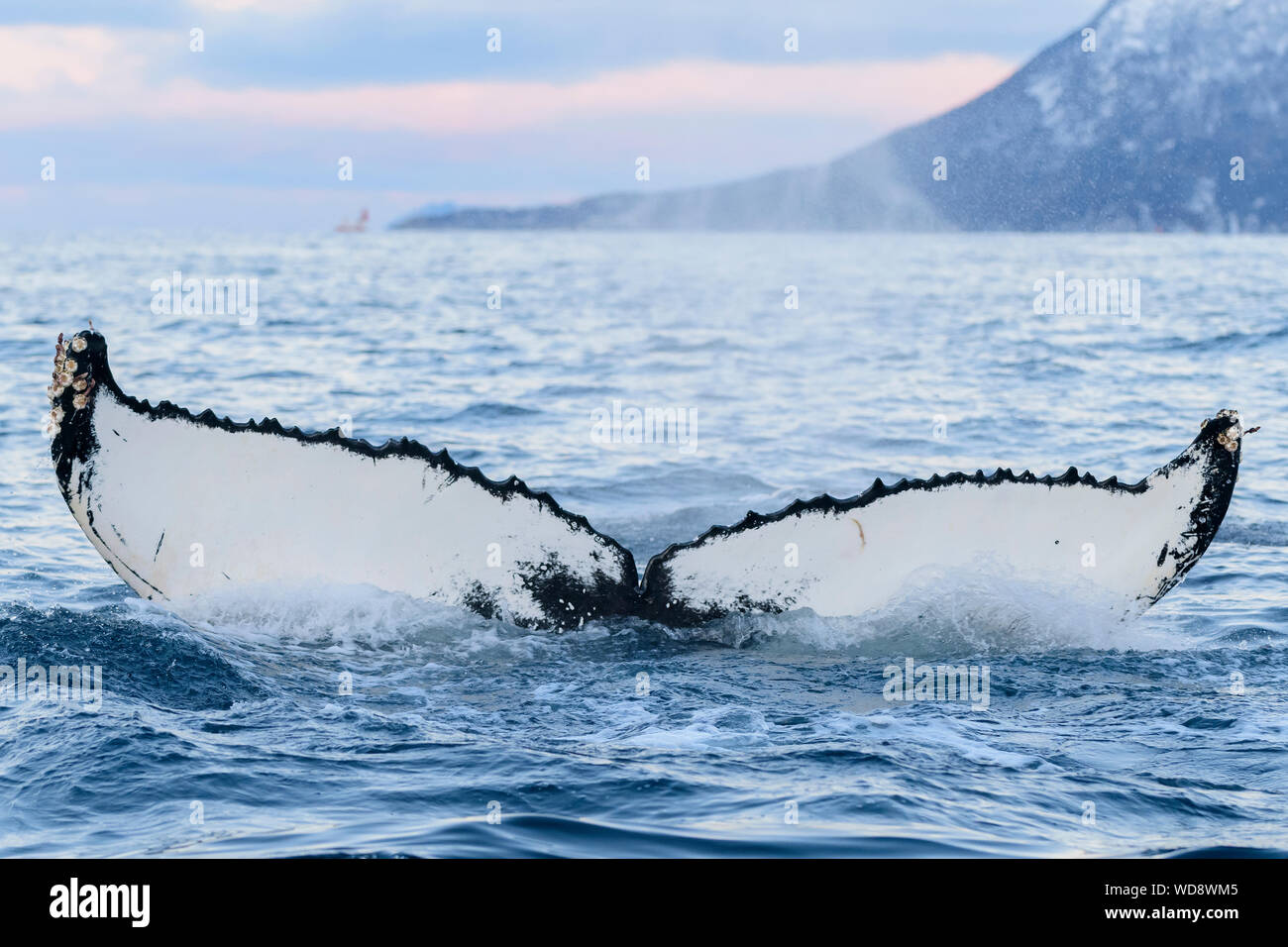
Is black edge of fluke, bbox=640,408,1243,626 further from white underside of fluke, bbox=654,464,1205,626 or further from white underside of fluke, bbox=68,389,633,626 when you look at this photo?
white underside of fluke, bbox=68,389,633,626

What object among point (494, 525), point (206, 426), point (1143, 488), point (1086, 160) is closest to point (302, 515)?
point (206, 426)

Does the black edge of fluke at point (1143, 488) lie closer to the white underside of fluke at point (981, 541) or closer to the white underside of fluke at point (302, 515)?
the white underside of fluke at point (981, 541)

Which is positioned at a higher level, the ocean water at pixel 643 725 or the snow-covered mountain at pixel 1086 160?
the snow-covered mountain at pixel 1086 160

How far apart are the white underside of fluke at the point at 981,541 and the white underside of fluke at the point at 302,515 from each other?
0.67 metres

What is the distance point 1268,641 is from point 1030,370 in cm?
1356

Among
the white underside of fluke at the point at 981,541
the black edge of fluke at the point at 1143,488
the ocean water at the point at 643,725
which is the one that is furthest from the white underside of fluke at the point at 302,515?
the white underside of fluke at the point at 981,541

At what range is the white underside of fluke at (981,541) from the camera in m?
5.11

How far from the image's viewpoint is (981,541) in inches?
203

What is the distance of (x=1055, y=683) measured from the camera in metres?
6.11

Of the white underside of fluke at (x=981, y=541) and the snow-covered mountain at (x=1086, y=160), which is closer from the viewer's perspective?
the white underside of fluke at (x=981, y=541)

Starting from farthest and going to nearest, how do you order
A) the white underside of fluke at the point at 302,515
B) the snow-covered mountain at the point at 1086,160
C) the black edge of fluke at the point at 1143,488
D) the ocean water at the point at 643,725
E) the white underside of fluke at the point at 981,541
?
the snow-covered mountain at the point at 1086,160, the white underside of fluke at the point at 302,515, the white underside of fluke at the point at 981,541, the black edge of fluke at the point at 1143,488, the ocean water at the point at 643,725

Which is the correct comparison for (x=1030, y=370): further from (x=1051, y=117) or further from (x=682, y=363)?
(x=1051, y=117)

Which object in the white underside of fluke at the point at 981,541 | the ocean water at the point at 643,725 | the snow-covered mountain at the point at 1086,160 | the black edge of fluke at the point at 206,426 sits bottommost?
the ocean water at the point at 643,725
